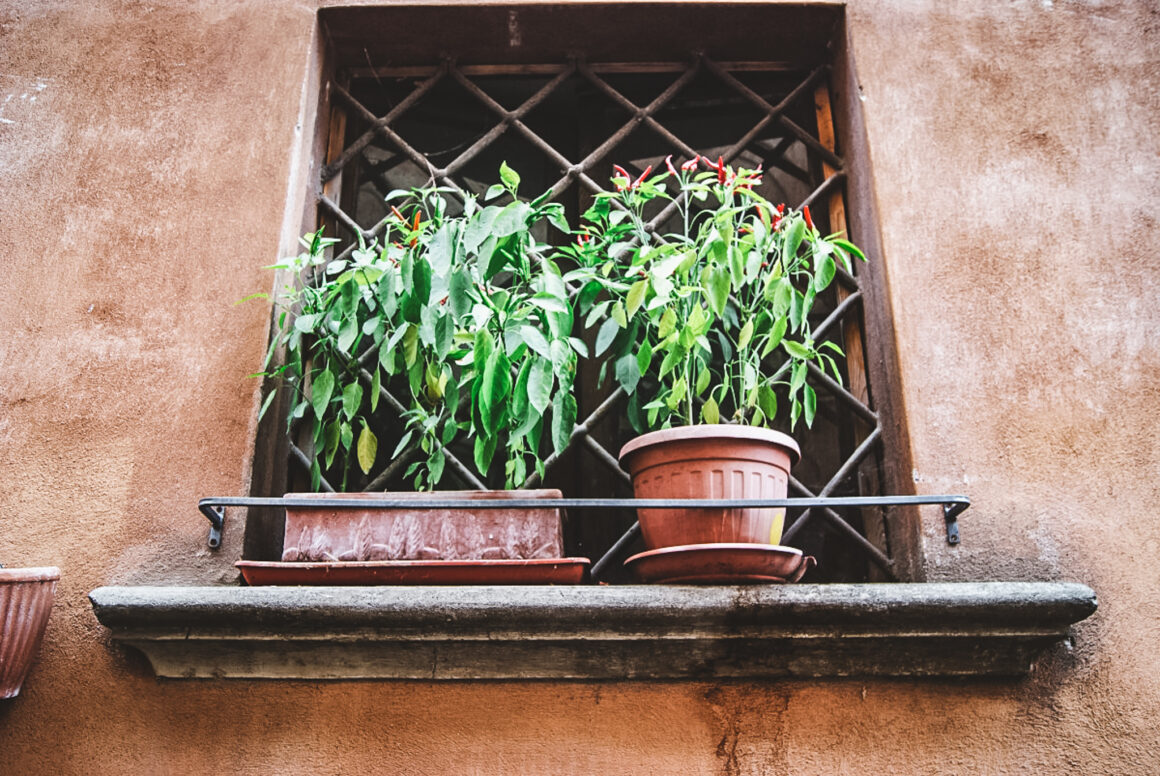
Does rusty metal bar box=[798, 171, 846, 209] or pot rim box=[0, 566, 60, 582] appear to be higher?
rusty metal bar box=[798, 171, 846, 209]

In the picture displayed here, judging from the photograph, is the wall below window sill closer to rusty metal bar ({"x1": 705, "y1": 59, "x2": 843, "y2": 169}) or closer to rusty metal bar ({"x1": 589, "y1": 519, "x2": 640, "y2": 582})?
rusty metal bar ({"x1": 589, "y1": 519, "x2": 640, "y2": 582})

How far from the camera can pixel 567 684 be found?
5.82 ft

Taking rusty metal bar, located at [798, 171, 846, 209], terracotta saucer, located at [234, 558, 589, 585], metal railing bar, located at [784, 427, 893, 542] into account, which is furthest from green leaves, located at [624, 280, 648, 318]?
rusty metal bar, located at [798, 171, 846, 209]

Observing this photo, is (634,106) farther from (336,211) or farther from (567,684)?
(567,684)

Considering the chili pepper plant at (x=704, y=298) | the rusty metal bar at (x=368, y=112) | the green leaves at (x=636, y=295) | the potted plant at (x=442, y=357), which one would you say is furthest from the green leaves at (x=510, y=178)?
the rusty metal bar at (x=368, y=112)

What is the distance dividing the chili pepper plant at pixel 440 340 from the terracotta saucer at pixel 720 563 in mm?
306

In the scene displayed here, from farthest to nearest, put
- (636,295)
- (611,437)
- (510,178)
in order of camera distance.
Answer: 1. (611,437)
2. (510,178)
3. (636,295)

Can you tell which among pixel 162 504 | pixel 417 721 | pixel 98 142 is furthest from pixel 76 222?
pixel 417 721

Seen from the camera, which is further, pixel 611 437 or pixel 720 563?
pixel 611 437

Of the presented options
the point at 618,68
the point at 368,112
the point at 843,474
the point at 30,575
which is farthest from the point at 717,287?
the point at 30,575

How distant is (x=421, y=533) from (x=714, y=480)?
0.58m

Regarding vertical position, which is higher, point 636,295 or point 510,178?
point 510,178

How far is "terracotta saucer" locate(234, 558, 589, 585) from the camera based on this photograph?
1735 millimetres

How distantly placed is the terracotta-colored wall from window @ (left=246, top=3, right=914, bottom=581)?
0.58 feet
